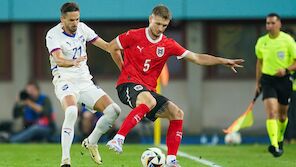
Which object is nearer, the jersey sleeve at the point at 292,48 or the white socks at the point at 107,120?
the white socks at the point at 107,120

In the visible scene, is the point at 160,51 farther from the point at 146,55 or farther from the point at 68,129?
→ the point at 68,129

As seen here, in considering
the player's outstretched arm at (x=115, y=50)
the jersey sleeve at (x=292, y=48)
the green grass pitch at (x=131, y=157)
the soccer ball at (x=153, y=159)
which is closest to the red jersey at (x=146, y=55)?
the player's outstretched arm at (x=115, y=50)

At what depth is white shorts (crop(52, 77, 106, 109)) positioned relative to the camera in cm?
1295

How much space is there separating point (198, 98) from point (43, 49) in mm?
3968

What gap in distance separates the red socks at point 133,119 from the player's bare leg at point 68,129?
2.11 feet

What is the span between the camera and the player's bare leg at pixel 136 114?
11969mm

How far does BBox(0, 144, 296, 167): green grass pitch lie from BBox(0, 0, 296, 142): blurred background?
5011 millimetres

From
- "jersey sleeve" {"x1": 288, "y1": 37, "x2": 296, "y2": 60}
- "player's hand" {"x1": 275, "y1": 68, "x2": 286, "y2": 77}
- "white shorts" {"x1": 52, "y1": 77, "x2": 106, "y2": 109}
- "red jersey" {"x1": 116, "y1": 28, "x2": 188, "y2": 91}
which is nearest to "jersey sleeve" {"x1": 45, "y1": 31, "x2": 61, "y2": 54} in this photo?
"white shorts" {"x1": 52, "y1": 77, "x2": 106, "y2": 109}

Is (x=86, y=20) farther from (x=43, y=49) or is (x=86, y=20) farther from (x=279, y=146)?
(x=279, y=146)

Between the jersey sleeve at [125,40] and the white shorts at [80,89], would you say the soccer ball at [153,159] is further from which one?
the jersey sleeve at [125,40]

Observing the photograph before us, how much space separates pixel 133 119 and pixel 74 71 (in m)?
1.39

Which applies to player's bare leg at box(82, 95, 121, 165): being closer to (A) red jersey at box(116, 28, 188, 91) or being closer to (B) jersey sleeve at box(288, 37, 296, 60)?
(A) red jersey at box(116, 28, 188, 91)

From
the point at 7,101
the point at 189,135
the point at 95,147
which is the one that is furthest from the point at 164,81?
the point at 95,147

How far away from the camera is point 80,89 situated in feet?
43.2
